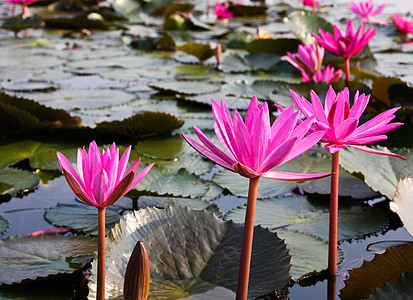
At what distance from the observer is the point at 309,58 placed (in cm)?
187

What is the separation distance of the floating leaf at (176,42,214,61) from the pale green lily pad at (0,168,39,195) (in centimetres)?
170

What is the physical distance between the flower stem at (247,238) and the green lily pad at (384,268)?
10.5 inches

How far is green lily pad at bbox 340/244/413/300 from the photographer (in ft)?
2.53

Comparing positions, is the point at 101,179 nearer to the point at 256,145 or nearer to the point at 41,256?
the point at 256,145

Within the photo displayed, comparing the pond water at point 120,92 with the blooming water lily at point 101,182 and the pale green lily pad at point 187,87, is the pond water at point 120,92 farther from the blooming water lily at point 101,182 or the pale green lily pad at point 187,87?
the blooming water lily at point 101,182

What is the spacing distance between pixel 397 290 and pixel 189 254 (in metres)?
0.33

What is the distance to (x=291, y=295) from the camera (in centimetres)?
85

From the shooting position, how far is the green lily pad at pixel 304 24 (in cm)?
271

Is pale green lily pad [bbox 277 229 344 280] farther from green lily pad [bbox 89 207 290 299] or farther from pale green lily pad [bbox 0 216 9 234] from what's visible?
pale green lily pad [bbox 0 216 9 234]

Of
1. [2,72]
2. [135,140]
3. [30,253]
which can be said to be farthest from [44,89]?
[30,253]

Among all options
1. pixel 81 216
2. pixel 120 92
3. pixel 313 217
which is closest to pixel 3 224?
pixel 81 216

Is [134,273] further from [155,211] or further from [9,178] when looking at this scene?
[9,178]

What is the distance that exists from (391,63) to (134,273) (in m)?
2.73

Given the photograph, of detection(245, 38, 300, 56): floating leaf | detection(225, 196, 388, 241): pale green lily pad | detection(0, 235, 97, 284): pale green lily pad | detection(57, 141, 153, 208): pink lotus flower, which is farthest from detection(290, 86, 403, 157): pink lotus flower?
detection(245, 38, 300, 56): floating leaf
